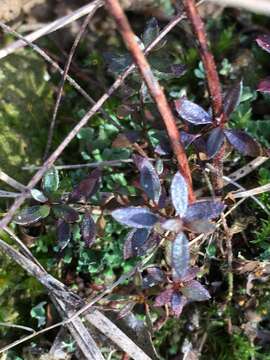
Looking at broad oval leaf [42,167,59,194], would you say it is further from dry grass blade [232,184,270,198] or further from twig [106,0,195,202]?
dry grass blade [232,184,270,198]

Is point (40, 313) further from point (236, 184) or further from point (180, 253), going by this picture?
point (236, 184)

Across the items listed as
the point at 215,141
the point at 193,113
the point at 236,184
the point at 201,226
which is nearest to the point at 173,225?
the point at 201,226


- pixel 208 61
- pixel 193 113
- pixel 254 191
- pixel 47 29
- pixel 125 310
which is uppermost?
pixel 47 29

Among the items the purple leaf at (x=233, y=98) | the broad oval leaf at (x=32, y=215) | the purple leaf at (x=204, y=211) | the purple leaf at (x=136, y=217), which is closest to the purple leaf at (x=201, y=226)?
the purple leaf at (x=204, y=211)

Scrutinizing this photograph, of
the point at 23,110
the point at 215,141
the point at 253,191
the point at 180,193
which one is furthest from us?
the point at 23,110

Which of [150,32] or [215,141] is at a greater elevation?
[150,32]

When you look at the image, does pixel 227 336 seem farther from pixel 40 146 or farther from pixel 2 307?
pixel 40 146

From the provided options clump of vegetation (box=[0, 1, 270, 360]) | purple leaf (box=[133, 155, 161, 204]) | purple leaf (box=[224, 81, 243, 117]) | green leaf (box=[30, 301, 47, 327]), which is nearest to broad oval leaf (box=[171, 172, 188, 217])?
clump of vegetation (box=[0, 1, 270, 360])
